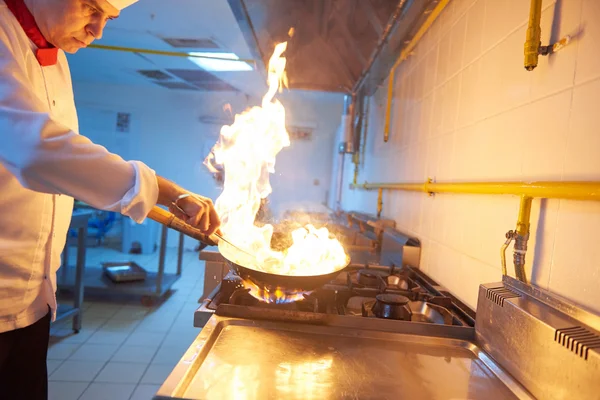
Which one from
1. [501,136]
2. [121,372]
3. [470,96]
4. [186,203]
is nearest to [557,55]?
[501,136]

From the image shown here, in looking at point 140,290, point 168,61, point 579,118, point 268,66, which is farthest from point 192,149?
point 579,118

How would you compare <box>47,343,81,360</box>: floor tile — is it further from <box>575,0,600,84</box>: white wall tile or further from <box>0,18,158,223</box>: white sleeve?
<box>575,0,600,84</box>: white wall tile

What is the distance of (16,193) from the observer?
111cm

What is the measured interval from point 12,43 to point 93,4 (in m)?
0.27

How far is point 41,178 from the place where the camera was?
883 mm

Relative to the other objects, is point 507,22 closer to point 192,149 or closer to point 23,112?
point 23,112

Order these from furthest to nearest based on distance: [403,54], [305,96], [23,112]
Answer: [305,96] < [403,54] < [23,112]

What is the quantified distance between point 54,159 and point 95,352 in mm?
2707

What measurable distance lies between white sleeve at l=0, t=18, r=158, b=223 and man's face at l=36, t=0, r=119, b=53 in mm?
225

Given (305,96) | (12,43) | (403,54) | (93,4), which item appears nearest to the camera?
(12,43)

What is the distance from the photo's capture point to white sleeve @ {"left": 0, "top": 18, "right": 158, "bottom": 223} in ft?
2.84

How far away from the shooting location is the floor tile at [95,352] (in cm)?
290

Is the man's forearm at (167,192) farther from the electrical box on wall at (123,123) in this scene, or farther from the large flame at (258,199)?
the electrical box on wall at (123,123)

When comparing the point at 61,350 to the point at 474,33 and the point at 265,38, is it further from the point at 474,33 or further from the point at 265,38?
the point at 474,33
